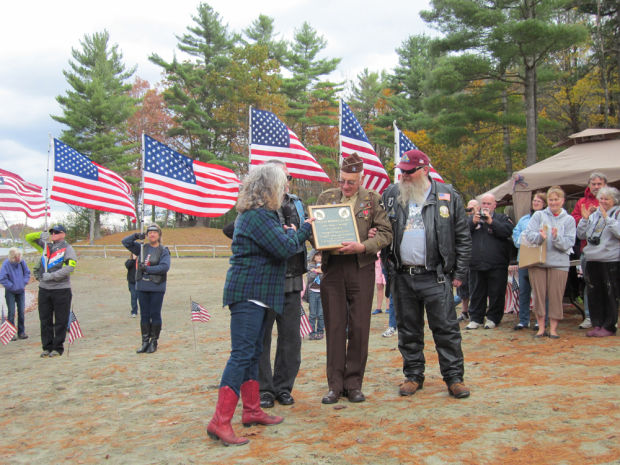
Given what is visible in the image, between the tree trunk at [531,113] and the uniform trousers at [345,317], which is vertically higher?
the tree trunk at [531,113]

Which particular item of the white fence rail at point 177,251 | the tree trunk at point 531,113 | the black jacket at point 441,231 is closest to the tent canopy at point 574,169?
the black jacket at point 441,231

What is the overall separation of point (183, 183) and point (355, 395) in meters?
6.77

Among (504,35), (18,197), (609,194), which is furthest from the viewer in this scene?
(504,35)

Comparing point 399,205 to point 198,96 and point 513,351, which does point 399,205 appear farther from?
point 198,96

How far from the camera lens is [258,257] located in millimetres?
4109

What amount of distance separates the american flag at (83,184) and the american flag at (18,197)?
566 cm

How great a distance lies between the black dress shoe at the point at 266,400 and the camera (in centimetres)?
474

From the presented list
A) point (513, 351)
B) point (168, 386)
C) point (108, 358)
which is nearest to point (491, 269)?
point (513, 351)

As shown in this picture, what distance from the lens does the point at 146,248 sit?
27.7 feet

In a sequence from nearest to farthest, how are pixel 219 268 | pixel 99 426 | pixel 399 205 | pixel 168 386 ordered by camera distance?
pixel 99 426
pixel 399 205
pixel 168 386
pixel 219 268

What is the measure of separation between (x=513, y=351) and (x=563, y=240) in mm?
1783

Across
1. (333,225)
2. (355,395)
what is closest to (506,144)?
(333,225)

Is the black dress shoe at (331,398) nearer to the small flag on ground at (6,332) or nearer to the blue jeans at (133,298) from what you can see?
the small flag on ground at (6,332)

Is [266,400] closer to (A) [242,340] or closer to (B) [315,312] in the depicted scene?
(A) [242,340]
